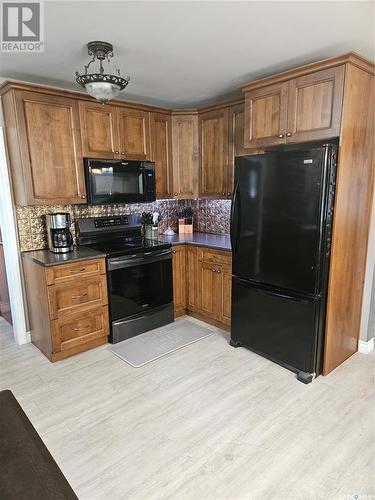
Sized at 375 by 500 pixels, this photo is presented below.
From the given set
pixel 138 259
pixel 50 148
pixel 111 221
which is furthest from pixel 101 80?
pixel 111 221

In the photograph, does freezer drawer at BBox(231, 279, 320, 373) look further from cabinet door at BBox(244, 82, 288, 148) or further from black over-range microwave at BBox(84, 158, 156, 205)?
black over-range microwave at BBox(84, 158, 156, 205)

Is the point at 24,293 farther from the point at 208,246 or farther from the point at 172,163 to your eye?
the point at 172,163

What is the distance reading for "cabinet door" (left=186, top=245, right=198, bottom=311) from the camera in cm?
360

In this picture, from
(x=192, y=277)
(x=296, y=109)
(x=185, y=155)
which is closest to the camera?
(x=296, y=109)

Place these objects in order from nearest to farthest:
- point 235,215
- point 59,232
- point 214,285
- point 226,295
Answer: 1. point 235,215
2. point 59,232
3. point 226,295
4. point 214,285

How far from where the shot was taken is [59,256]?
9.55 ft

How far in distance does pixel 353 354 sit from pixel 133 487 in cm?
220

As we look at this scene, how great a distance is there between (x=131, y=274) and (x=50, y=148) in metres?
1.38

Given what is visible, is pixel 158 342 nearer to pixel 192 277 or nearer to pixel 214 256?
pixel 192 277

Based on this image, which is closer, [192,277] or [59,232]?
[59,232]

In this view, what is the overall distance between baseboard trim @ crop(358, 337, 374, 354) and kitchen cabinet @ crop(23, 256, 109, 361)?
94.0 inches

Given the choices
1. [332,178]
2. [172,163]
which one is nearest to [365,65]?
[332,178]

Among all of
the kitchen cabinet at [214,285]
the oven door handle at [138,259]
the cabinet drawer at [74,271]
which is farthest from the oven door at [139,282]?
the kitchen cabinet at [214,285]

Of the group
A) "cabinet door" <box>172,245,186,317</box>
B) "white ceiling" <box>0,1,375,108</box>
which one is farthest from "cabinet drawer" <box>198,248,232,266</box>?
"white ceiling" <box>0,1,375,108</box>
